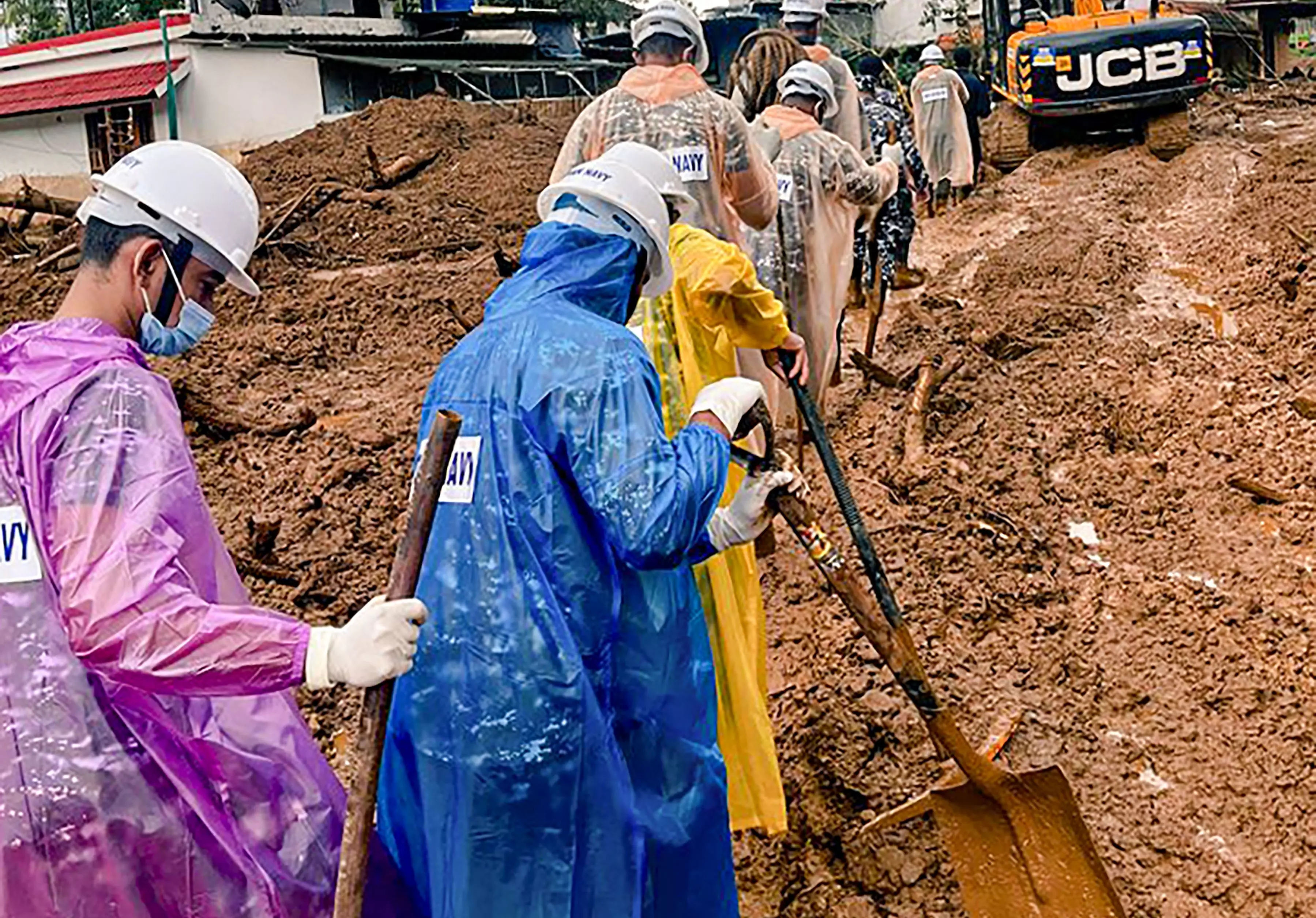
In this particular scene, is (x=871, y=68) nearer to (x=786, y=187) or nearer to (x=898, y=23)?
(x=786, y=187)

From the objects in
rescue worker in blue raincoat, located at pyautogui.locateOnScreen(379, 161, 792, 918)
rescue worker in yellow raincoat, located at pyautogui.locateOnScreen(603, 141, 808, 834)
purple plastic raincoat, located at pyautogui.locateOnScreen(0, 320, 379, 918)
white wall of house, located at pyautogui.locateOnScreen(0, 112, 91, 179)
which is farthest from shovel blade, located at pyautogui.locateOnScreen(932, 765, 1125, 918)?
white wall of house, located at pyautogui.locateOnScreen(0, 112, 91, 179)

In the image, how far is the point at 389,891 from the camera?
2441 mm

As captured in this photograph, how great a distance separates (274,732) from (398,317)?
27.6 ft

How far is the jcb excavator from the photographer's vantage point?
13.4m

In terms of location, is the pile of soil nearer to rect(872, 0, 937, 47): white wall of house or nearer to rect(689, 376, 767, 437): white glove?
rect(689, 376, 767, 437): white glove

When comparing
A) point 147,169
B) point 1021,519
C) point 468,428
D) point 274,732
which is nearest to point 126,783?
point 274,732

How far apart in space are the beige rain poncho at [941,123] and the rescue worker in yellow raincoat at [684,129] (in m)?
6.87

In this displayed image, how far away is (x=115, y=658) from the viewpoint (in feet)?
6.12

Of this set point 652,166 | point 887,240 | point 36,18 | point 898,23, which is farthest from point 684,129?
point 36,18

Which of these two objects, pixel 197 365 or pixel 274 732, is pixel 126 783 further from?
pixel 197 365

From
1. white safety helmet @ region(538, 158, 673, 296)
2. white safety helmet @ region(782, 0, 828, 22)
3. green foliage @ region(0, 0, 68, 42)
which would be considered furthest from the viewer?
green foliage @ region(0, 0, 68, 42)

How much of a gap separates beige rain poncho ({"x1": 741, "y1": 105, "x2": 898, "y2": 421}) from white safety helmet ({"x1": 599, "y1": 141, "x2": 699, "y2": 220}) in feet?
8.32

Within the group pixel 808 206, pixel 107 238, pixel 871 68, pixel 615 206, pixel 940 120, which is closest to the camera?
pixel 107 238

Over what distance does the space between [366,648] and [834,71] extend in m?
5.41
